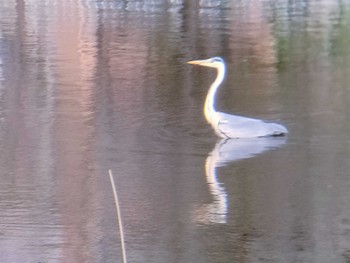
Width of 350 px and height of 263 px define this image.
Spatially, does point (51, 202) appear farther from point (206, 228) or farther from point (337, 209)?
point (337, 209)

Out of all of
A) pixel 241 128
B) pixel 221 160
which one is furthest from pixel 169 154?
pixel 241 128

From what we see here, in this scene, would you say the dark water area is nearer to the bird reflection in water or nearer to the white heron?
the bird reflection in water

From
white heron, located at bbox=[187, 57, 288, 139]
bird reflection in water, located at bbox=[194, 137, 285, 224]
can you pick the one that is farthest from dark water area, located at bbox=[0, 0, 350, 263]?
white heron, located at bbox=[187, 57, 288, 139]

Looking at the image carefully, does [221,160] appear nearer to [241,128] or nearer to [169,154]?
[169,154]

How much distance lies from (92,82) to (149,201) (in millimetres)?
6883

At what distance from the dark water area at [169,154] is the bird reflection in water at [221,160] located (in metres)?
0.02

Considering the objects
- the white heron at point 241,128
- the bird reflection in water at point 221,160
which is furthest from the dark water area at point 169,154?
the white heron at point 241,128

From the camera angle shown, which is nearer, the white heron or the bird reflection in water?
the bird reflection in water

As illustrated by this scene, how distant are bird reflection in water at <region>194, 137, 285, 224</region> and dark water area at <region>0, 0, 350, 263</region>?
22mm

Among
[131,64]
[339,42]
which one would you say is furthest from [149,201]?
[339,42]

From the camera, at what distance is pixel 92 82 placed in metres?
15.4

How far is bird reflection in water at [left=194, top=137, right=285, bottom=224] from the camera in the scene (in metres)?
8.30

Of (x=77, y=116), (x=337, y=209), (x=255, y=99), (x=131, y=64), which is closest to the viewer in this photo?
(x=337, y=209)

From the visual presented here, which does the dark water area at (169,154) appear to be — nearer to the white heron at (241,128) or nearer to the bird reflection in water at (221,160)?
the bird reflection in water at (221,160)
